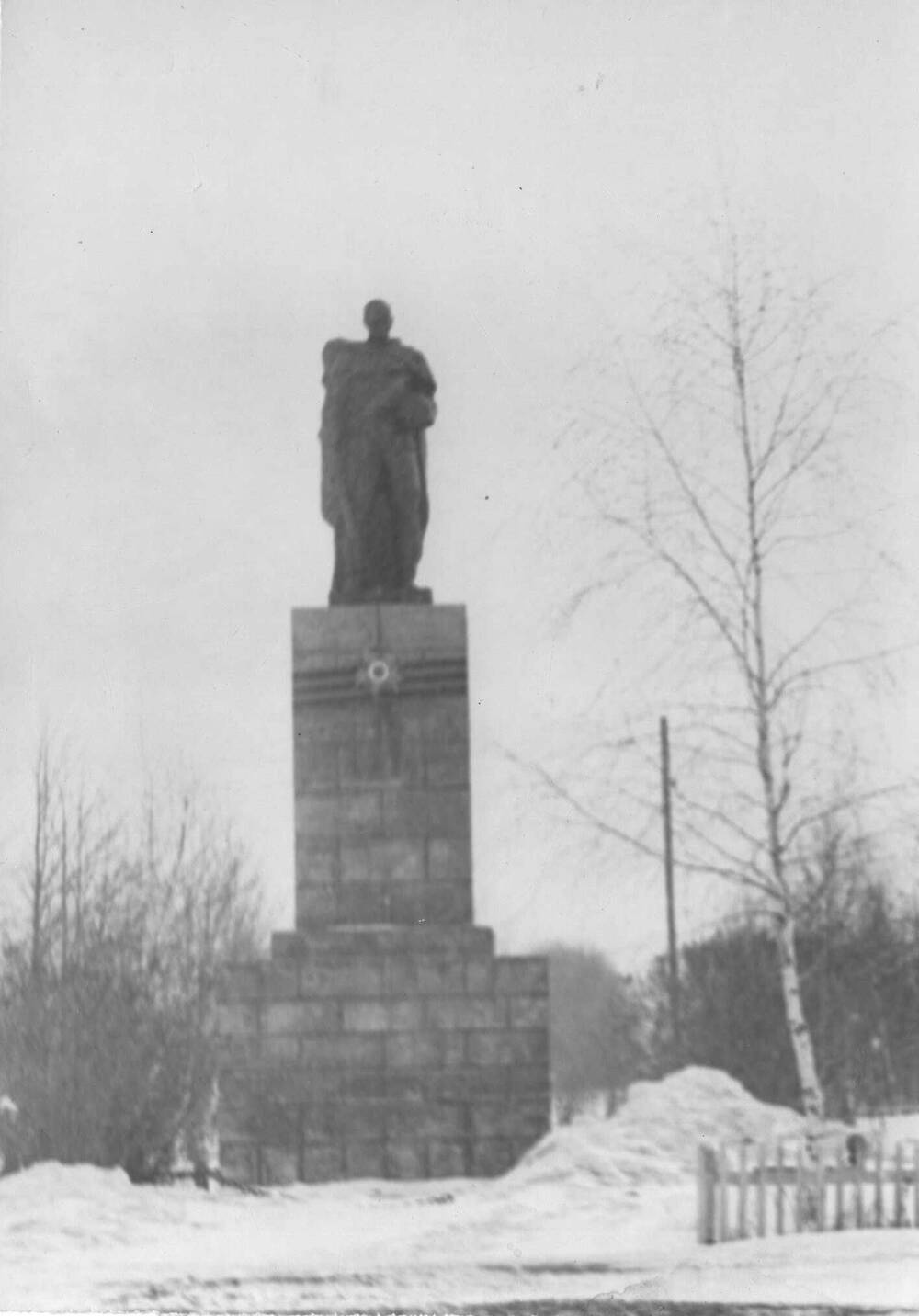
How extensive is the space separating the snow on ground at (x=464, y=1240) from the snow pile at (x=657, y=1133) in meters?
0.02

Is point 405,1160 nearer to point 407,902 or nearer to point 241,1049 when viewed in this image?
point 241,1049

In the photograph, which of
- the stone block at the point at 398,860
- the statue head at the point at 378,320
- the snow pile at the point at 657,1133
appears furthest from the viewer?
the statue head at the point at 378,320

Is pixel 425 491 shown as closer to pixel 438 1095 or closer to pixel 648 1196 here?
pixel 438 1095

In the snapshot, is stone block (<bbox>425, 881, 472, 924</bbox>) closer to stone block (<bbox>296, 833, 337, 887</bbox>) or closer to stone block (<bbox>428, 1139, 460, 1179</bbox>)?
stone block (<bbox>296, 833, 337, 887</bbox>)

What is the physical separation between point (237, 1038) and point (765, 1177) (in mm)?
5565

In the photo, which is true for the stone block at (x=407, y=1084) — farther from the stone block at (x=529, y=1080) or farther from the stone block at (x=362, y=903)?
the stone block at (x=362, y=903)

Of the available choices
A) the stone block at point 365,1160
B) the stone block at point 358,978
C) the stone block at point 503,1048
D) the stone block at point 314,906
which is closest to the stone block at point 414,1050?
the stone block at point 503,1048

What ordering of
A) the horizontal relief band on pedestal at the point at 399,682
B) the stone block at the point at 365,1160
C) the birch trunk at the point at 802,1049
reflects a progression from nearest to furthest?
the birch trunk at the point at 802,1049, the stone block at the point at 365,1160, the horizontal relief band on pedestal at the point at 399,682

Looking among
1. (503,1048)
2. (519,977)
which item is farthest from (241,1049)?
(519,977)

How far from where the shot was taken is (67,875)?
27125mm

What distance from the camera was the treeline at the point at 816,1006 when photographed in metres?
27.8

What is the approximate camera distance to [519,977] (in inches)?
692

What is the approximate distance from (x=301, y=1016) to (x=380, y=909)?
110cm

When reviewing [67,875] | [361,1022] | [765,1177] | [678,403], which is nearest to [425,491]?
[678,403]
